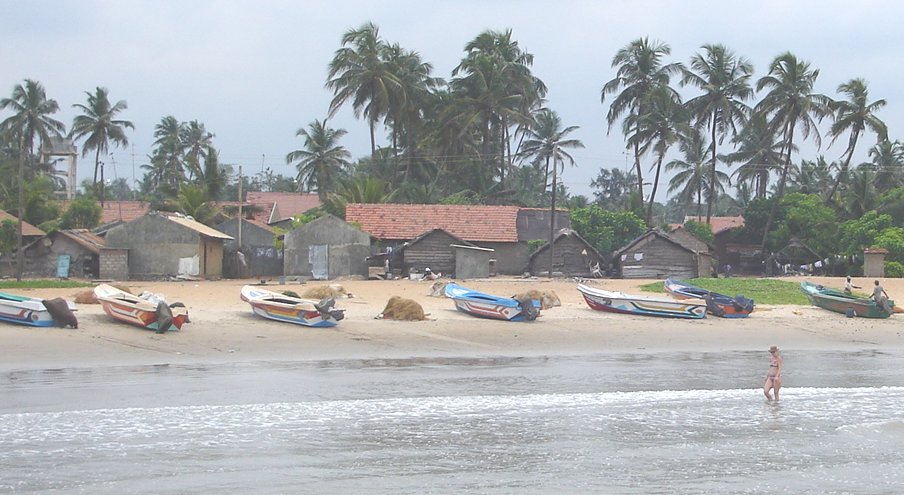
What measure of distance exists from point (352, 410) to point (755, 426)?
5.62 m

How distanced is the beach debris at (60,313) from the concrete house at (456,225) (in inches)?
800

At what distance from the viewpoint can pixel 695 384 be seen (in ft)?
53.7

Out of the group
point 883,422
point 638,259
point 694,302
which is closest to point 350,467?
point 883,422

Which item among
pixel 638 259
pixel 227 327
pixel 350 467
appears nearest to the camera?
pixel 350 467

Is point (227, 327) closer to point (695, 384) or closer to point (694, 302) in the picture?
point (695, 384)

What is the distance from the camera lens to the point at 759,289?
31328 mm

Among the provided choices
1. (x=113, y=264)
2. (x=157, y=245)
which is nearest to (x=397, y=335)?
(x=157, y=245)

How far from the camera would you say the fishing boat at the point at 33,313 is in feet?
60.6

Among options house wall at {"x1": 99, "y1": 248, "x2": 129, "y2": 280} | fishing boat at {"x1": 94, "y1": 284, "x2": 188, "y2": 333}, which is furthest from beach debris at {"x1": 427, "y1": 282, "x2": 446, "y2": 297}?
house wall at {"x1": 99, "y1": 248, "x2": 129, "y2": 280}

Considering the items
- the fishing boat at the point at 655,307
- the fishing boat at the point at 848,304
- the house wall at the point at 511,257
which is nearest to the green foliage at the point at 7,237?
the house wall at the point at 511,257

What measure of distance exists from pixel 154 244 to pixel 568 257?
55.0ft

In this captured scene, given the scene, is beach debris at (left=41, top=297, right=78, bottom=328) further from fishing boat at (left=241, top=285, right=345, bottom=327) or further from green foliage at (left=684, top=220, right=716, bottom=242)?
green foliage at (left=684, top=220, right=716, bottom=242)

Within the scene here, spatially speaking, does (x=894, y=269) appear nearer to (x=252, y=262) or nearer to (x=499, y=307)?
(x=499, y=307)

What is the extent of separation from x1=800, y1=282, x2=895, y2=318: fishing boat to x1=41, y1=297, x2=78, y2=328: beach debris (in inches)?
771
